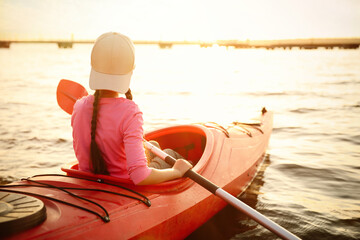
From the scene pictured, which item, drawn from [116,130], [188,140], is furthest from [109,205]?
[188,140]

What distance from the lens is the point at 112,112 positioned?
200cm

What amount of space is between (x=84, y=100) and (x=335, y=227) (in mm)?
3030

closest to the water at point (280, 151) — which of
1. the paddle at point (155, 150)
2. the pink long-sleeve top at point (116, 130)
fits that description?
the paddle at point (155, 150)

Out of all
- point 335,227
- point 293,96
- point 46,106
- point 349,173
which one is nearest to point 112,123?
point 335,227

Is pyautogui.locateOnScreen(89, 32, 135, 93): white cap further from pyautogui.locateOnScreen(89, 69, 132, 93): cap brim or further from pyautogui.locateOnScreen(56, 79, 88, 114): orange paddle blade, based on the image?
pyautogui.locateOnScreen(56, 79, 88, 114): orange paddle blade

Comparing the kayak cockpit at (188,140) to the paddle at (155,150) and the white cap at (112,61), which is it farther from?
the white cap at (112,61)

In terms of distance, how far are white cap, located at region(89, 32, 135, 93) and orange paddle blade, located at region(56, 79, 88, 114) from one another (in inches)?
45.1

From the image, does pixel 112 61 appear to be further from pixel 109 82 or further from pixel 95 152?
pixel 95 152

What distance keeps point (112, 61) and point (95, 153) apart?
0.63 metres

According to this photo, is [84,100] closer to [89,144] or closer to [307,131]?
[89,144]

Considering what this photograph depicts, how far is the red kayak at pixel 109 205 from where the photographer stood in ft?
5.75

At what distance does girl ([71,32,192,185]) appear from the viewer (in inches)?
78.3

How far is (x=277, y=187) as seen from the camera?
4535 mm

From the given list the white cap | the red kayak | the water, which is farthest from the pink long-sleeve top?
the water
